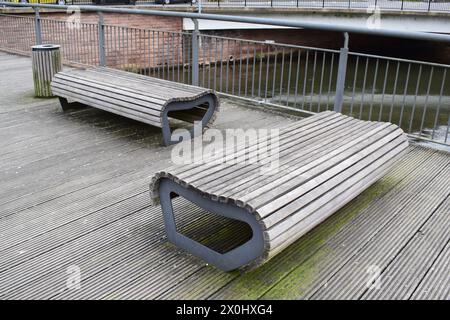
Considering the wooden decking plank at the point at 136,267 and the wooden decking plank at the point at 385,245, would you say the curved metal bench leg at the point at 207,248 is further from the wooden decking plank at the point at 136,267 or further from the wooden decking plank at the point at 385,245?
the wooden decking plank at the point at 385,245

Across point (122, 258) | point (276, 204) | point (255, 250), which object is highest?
point (276, 204)

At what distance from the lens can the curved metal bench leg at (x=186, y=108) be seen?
4840 millimetres

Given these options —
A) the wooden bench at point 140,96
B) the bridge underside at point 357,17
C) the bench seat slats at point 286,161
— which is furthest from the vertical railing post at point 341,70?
the bridge underside at point 357,17

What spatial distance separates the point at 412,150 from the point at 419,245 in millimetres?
1997

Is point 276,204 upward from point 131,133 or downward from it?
upward

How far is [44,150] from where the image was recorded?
15.9 feet

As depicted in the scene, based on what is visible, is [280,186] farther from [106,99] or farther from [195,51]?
[195,51]

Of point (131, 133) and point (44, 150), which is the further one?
point (131, 133)

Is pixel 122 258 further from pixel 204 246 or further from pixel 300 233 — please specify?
pixel 300 233

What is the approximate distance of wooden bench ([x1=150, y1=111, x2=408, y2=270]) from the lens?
→ 8.50 ft

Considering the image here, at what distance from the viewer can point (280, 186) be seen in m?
2.82

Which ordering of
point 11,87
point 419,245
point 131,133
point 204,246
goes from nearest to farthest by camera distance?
point 204,246 → point 419,245 → point 131,133 → point 11,87
